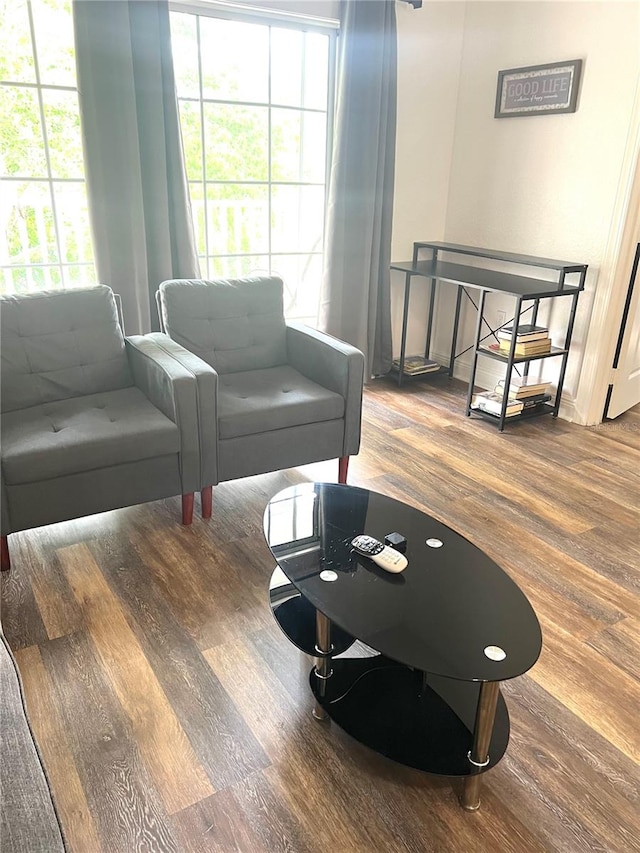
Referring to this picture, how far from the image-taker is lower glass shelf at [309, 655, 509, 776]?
4.60 feet

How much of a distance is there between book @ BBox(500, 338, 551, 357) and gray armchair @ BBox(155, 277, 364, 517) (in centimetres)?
118

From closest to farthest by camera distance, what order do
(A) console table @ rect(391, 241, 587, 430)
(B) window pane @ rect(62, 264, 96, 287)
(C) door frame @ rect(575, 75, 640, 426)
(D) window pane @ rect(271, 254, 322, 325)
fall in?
1. (C) door frame @ rect(575, 75, 640, 426)
2. (B) window pane @ rect(62, 264, 96, 287)
3. (A) console table @ rect(391, 241, 587, 430)
4. (D) window pane @ rect(271, 254, 322, 325)

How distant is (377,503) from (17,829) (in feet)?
3.91

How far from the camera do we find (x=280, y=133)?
11.9 ft

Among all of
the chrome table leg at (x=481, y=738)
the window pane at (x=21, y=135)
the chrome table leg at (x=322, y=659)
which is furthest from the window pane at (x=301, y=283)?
the chrome table leg at (x=481, y=738)

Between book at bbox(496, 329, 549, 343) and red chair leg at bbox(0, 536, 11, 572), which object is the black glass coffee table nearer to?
red chair leg at bbox(0, 536, 11, 572)

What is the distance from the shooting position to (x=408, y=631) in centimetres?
133

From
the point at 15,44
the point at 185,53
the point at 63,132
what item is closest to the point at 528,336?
the point at 185,53

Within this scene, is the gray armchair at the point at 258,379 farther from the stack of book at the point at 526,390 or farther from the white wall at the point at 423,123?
the white wall at the point at 423,123

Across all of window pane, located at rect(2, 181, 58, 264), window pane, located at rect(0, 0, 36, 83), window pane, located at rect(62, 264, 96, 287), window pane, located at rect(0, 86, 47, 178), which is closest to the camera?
window pane, located at rect(0, 0, 36, 83)

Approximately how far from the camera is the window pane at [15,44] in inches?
109

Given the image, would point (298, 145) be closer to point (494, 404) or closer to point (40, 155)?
point (40, 155)

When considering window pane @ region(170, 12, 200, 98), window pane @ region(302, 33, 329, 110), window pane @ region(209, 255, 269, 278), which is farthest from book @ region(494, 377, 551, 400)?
window pane @ region(170, 12, 200, 98)

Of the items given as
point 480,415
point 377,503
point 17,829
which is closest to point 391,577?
point 377,503
